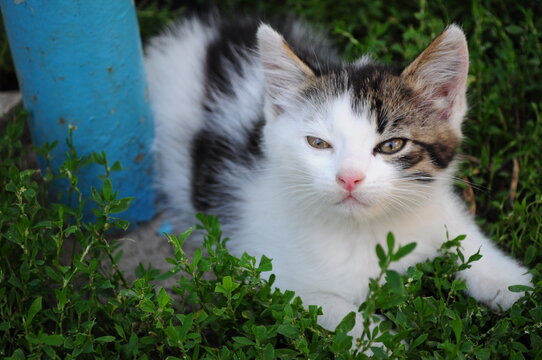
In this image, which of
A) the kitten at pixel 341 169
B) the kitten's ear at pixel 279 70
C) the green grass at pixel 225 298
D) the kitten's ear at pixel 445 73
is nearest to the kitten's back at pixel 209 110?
the kitten at pixel 341 169

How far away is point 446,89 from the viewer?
6.42 feet

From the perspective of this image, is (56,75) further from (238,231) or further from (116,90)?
(238,231)

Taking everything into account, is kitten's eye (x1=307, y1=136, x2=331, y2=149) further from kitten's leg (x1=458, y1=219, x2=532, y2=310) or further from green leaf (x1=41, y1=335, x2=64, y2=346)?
green leaf (x1=41, y1=335, x2=64, y2=346)

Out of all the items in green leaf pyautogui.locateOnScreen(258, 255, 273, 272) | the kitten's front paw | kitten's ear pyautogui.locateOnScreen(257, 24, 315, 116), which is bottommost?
the kitten's front paw

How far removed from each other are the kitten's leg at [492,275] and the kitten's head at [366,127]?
0.32 metres

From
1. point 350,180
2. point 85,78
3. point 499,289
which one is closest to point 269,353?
point 350,180

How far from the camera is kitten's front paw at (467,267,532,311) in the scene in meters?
2.02

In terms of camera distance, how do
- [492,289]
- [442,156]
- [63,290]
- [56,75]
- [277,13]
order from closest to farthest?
[63,290], [442,156], [492,289], [56,75], [277,13]

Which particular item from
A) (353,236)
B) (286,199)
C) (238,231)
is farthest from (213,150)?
(353,236)

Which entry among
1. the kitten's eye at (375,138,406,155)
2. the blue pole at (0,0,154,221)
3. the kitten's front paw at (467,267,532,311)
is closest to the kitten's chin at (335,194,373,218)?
the kitten's eye at (375,138,406,155)

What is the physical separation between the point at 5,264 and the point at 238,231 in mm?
816

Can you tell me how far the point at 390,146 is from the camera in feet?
6.09

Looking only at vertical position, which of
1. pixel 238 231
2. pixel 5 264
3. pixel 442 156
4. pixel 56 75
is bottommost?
pixel 238 231

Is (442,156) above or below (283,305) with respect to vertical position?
above
